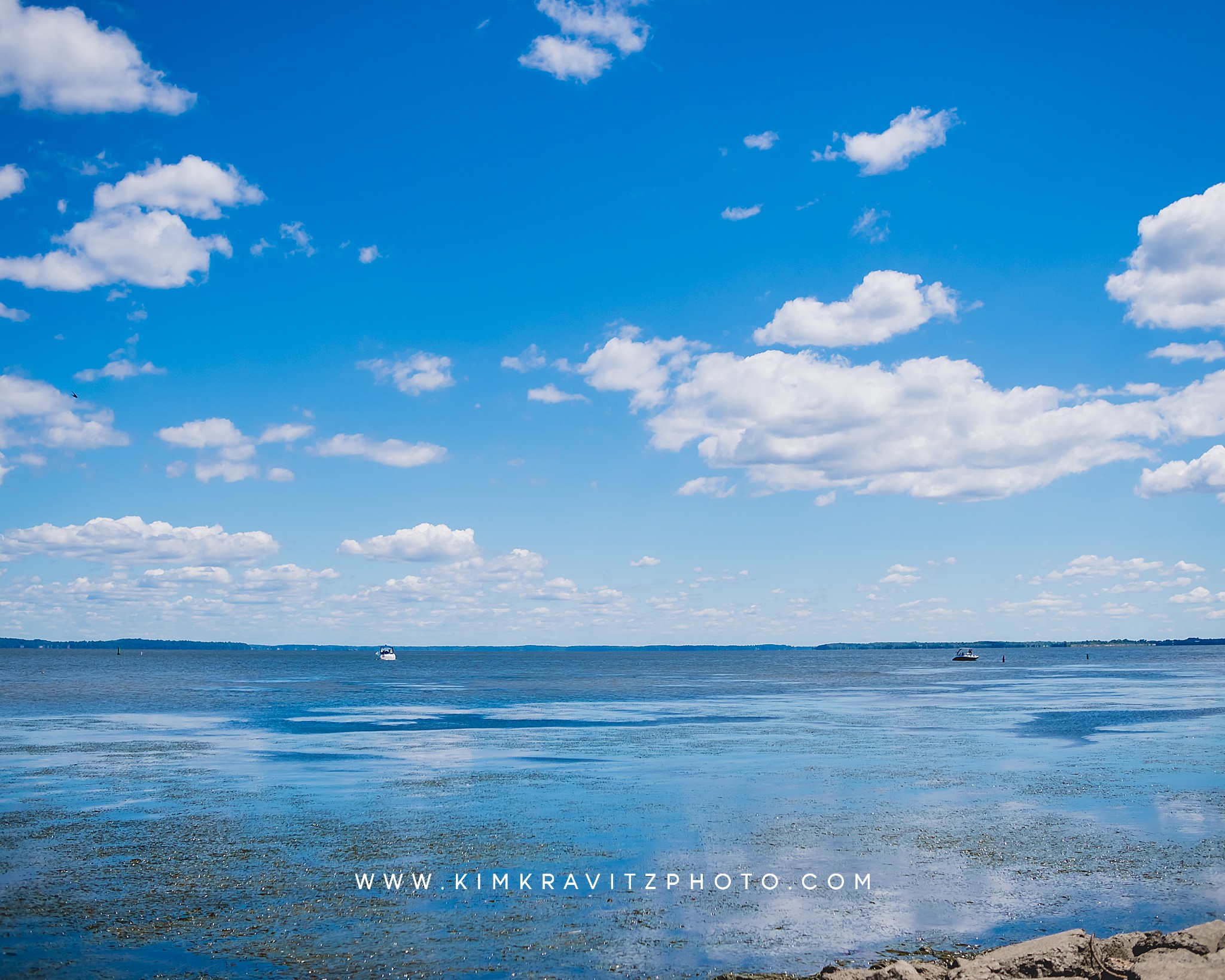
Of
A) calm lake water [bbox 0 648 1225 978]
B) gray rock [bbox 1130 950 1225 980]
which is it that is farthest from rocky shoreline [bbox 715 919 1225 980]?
calm lake water [bbox 0 648 1225 978]

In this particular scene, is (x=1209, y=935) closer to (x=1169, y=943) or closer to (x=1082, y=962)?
(x=1169, y=943)

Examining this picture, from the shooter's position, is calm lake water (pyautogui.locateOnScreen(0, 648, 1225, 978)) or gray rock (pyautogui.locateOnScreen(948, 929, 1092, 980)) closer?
gray rock (pyautogui.locateOnScreen(948, 929, 1092, 980))

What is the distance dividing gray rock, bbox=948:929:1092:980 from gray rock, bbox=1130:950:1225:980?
2.08ft

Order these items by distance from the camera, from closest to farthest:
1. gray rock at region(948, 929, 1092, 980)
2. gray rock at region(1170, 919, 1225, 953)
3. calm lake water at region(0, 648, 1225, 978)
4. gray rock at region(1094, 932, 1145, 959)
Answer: gray rock at region(948, 929, 1092, 980), gray rock at region(1094, 932, 1145, 959), gray rock at region(1170, 919, 1225, 953), calm lake water at region(0, 648, 1225, 978)

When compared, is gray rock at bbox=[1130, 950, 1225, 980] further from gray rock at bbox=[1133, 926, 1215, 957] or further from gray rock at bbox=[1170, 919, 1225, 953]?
gray rock at bbox=[1170, 919, 1225, 953]

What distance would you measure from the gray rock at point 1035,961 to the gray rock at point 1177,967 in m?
0.63

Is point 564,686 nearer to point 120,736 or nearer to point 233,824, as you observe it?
point 120,736

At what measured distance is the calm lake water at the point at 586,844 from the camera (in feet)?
48.8

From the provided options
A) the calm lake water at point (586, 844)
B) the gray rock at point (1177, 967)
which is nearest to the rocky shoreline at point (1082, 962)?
the gray rock at point (1177, 967)

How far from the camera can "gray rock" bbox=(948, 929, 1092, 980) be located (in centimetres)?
1248

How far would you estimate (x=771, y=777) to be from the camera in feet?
103

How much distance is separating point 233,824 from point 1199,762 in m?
32.9

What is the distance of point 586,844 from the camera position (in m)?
21.5

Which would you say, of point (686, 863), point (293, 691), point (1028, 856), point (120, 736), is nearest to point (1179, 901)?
point (1028, 856)
